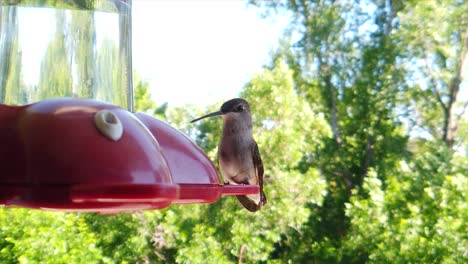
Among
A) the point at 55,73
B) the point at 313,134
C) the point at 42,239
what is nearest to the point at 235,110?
the point at 55,73

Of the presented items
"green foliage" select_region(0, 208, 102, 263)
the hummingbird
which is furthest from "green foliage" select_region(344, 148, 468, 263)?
the hummingbird

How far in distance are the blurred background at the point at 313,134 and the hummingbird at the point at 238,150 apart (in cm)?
122

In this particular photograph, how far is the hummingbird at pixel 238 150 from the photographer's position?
7.21 feet

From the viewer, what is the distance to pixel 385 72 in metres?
5.91

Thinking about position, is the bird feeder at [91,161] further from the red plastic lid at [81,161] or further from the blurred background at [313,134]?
the blurred background at [313,134]

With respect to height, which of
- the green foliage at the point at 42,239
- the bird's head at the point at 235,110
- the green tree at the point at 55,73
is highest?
the bird's head at the point at 235,110

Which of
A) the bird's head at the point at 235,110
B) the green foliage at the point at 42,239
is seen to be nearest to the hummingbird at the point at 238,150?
the bird's head at the point at 235,110

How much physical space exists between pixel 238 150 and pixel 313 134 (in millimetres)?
2887

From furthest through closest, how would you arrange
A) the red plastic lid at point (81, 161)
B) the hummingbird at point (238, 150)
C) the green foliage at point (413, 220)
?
the green foliage at point (413, 220), the hummingbird at point (238, 150), the red plastic lid at point (81, 161)

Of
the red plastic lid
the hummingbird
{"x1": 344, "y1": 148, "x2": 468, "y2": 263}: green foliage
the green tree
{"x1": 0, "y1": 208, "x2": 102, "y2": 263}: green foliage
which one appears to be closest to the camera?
the red plastic lid

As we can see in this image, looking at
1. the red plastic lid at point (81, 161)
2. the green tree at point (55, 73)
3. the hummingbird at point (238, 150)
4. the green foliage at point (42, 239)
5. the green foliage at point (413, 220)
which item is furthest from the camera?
the green foliage at point (413, 220)

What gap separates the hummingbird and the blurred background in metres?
1.22

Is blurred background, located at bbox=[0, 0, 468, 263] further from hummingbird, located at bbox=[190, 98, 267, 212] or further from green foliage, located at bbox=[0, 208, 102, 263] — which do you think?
hummingbird, located at bbox=[190, 98, 267, 212]

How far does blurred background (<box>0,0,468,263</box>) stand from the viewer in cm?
416
